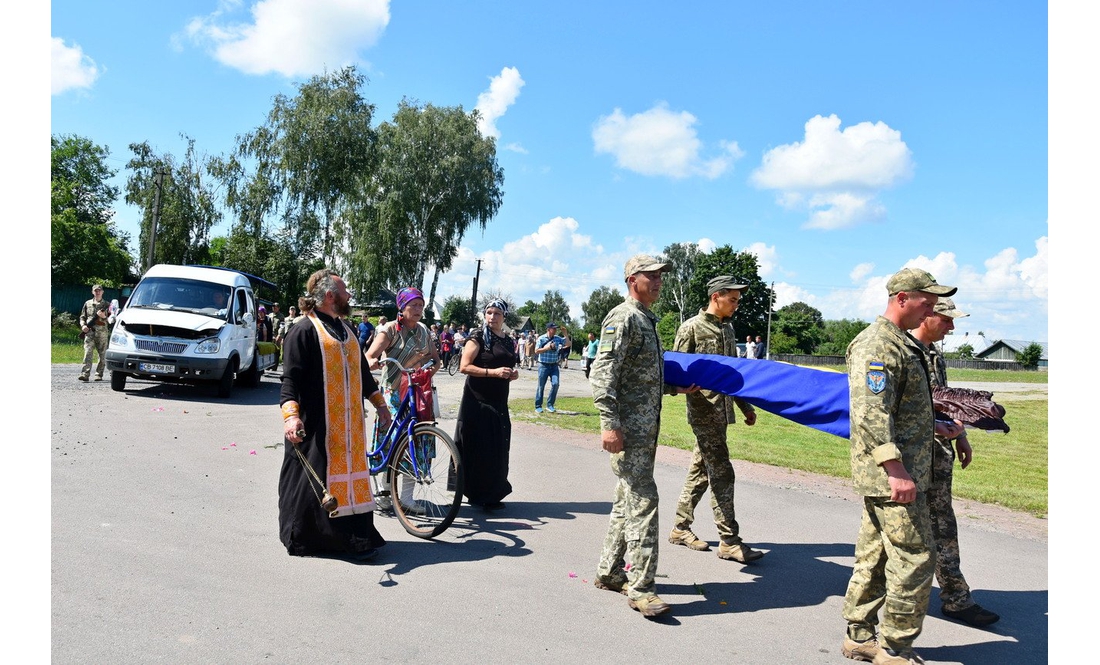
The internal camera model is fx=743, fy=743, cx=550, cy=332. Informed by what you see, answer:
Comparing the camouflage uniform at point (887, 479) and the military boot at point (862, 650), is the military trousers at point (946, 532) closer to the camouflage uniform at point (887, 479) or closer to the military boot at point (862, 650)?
the camouflage uniform at point (887, 479)

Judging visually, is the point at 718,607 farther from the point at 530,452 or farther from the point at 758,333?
the point at 758,333

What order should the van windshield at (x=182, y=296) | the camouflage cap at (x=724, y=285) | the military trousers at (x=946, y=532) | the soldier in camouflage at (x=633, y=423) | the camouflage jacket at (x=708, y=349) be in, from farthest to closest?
1. the van windshield at (x=182, y=296)
2. the camouflage cap at (x=724, y=285)
3. the camouflage jacket at (x=708, y=349)
4. the military trousers at (x=946, y=532)
5. the soldier in camouflage at (x=633, y=423)

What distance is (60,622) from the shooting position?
12.6 ft

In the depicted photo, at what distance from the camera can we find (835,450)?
483 inches

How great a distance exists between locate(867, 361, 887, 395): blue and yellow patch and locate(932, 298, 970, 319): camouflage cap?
883 millimetres

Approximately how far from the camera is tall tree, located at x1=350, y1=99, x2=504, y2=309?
4125 centimetres

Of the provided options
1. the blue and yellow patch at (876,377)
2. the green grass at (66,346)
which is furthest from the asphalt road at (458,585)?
the green grass at (66,346)

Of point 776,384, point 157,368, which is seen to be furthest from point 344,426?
point 157,368

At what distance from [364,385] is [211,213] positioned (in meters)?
53.2

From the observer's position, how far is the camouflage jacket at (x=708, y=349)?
18.4 ft

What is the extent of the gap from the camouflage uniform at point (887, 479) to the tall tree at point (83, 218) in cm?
4176

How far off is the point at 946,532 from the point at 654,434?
1913 mm

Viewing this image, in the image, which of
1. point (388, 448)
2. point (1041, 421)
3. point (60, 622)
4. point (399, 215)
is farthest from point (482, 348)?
point (399, 215)

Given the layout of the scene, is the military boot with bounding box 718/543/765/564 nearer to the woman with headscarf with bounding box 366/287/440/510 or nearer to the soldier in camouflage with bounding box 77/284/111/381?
the woman with headscarf with bounding box 366/287/440/510
